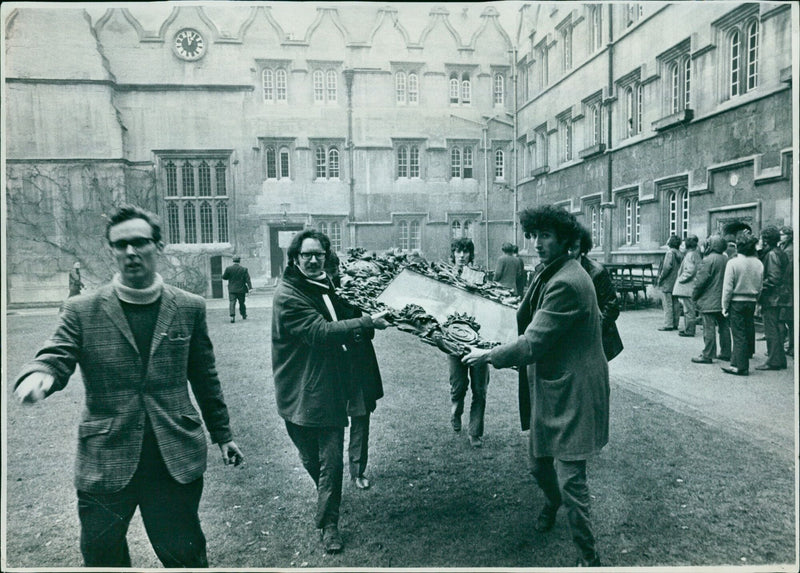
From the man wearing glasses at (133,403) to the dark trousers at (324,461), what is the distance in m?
0.83

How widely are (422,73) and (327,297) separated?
162 inches

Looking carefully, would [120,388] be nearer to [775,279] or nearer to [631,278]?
[775,279]

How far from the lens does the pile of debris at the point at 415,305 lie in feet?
10.4

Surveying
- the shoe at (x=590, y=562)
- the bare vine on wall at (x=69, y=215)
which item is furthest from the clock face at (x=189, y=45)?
the shoe at (x=590, y=562)

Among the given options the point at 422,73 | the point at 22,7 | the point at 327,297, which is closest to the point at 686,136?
the point at 422,73

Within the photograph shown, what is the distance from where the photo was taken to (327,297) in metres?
3.54

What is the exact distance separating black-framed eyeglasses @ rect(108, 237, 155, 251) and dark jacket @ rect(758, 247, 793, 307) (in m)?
7.26

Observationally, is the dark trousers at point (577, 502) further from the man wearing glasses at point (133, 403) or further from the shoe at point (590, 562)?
the man wearing glasses at point (133, 403)

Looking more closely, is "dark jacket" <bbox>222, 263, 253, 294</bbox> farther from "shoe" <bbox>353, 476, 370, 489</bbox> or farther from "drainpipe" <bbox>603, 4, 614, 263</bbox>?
"drainpipe" <bbox>603, 4, 614, 263</bbox>

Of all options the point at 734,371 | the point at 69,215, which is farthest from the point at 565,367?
the point at 69,215

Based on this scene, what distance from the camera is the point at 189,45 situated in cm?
601

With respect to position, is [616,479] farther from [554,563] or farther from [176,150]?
[176,150]

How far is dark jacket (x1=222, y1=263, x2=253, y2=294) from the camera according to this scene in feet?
27.0

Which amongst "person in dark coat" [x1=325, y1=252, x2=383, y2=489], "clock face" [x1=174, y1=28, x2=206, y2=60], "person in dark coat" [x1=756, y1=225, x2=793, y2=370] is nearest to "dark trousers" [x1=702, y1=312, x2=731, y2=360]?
"person in dark coat" [x1=756, y1=225, x2=793, y2=370]
